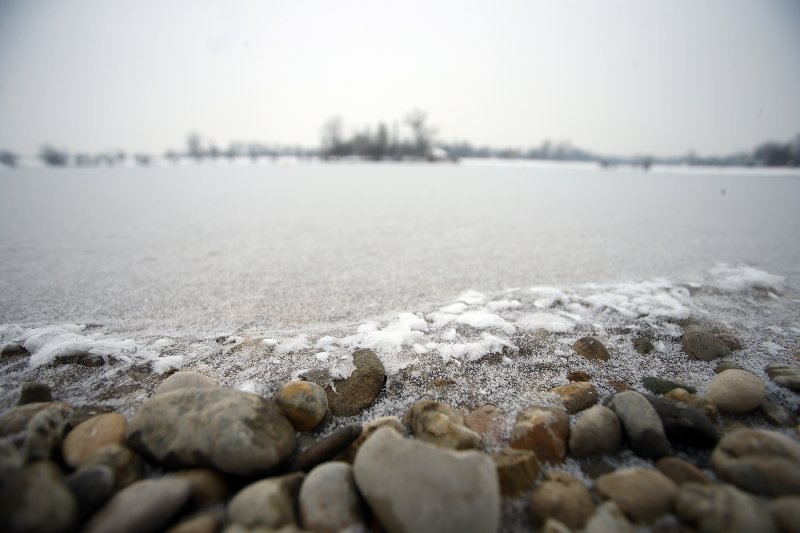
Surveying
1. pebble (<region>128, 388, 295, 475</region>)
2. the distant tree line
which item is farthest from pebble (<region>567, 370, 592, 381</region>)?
the distant tree line

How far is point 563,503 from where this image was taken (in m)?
1.21

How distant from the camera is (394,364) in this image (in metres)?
2.05

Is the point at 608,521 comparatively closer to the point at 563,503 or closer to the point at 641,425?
the point at 563,503

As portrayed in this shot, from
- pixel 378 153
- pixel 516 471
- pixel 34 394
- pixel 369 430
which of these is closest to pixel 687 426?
pixel 516 471

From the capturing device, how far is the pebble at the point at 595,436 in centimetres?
148

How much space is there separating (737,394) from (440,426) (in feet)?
4.89

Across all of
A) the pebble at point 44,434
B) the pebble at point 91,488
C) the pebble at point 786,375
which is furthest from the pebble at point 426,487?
the pebble at point 786,375

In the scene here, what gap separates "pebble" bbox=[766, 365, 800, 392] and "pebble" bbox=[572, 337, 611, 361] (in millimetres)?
790

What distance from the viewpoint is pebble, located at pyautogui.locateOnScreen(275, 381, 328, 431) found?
1613mm

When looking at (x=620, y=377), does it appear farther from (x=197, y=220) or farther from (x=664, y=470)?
(x=197, y=220)

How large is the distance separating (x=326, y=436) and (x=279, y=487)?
375 millimetres

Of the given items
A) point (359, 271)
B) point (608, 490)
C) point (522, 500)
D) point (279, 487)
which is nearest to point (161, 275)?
point (359, 271)

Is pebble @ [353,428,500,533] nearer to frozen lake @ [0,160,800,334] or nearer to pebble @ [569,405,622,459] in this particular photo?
pebble @ [569,405,622,459]

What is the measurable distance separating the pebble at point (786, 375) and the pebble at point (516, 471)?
1.54 metres
